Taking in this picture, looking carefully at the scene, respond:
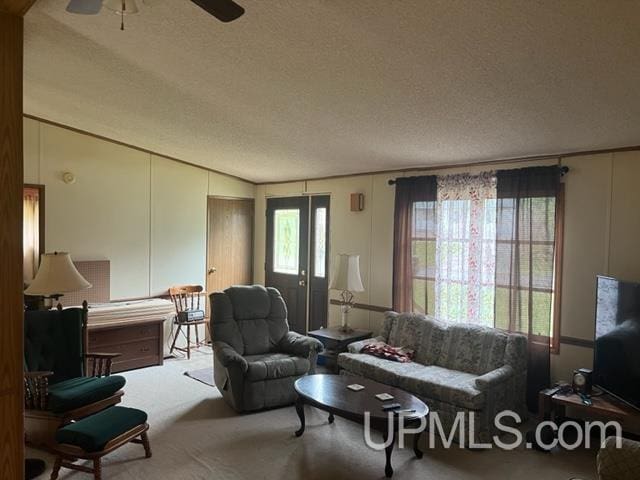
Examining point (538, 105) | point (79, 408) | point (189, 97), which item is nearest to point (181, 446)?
point (79, 408)

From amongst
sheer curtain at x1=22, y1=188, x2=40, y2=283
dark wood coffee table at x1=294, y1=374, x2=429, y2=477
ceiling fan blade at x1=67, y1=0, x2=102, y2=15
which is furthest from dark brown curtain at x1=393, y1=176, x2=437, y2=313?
sheer curtain at x1=22, y1=188, x2=40, y2=283

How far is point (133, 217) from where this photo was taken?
5625 millimetres

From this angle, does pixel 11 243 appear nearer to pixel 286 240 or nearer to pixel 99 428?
pixel 99 428

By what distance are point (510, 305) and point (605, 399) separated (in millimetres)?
1036

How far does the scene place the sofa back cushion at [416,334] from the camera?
4.35 metres

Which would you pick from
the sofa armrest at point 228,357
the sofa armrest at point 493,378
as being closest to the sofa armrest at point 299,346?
the sofa armrest at point 228,357

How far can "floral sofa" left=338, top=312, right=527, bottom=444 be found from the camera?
3531 mm

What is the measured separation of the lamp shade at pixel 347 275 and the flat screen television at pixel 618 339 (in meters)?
2.26

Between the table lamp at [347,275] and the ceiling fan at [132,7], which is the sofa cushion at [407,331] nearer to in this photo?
the table lamp at [347,275]

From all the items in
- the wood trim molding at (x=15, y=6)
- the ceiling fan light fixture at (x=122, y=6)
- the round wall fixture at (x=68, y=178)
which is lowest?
the round wall fixture at (x=68, y=178)

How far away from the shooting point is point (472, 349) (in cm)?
409

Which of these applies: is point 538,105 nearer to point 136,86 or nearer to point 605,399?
point 605,399

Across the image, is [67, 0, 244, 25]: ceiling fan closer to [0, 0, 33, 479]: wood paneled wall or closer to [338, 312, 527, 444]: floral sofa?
[0, 0, 33, 479]: wood paneled wall

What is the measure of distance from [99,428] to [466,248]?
3354mm
